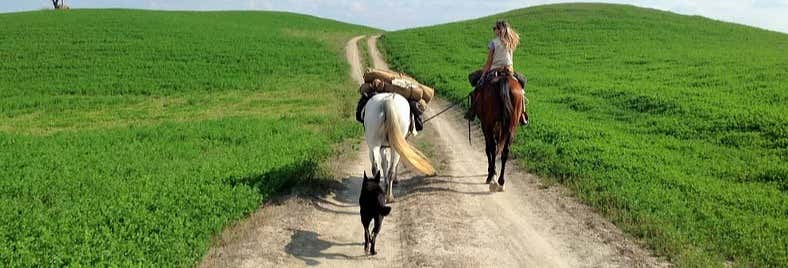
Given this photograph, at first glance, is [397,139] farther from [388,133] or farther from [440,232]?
[440,232]

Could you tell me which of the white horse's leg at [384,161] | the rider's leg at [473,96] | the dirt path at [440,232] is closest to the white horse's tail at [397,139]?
the white horse's leg at [384,161]

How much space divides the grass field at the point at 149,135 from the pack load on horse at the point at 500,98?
12.3 ft

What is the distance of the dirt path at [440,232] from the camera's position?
893 centimetres

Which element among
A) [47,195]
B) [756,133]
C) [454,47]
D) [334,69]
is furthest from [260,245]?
[454,47]

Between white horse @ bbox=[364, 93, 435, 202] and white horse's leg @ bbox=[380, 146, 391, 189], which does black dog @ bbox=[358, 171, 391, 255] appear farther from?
white horse's leg @ bbox=[380, 146, 391, 189]

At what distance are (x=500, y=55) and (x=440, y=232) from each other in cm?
454

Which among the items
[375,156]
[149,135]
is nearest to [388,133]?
[375,156]

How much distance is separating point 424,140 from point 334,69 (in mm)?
20757

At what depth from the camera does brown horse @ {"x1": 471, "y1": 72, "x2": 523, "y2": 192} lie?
12.1 meters

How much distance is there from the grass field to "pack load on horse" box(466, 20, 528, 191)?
3754 millimetres

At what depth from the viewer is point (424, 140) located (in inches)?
701

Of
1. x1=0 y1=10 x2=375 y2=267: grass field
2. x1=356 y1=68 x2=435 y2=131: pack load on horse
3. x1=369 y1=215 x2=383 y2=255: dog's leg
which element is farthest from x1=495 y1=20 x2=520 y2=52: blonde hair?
x1=369 y1=215 x2=383 y2=255: dog's leg

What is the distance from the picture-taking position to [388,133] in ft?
33.4

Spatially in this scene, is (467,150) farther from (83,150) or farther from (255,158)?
(83,150)
